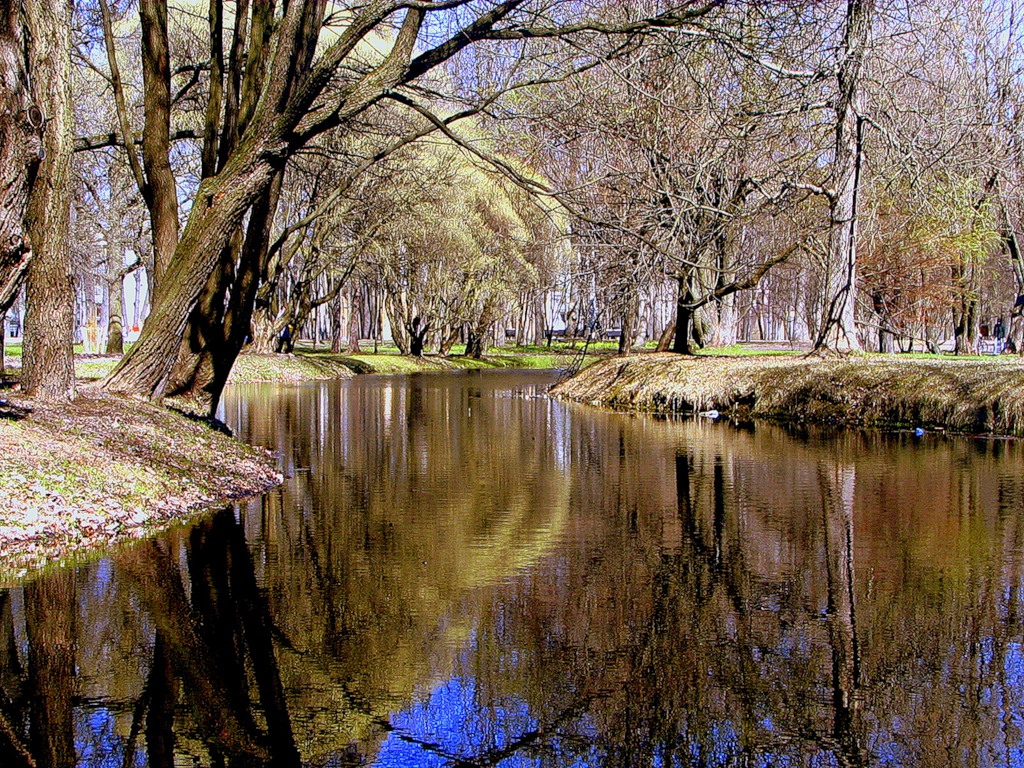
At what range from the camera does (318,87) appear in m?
11.7

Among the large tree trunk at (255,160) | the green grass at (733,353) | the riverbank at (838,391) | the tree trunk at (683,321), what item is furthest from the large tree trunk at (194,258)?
the green grass at (733,353)

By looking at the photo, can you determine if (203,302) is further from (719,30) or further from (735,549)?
(735,549)

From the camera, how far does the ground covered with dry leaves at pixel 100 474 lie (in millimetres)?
8203

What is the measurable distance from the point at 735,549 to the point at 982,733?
151 inches

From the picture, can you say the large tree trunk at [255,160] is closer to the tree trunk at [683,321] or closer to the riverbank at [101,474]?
the riverbank at [101,474]

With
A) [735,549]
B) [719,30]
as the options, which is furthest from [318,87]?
[735,549]

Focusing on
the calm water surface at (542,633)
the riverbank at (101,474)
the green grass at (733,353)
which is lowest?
the calm water surface at (542,633)

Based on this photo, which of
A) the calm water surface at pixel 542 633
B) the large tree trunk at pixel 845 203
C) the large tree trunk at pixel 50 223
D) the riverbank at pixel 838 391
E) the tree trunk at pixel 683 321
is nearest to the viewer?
the calm water surface at pixel 542 633

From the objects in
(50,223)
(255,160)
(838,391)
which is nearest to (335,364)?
(838,391)

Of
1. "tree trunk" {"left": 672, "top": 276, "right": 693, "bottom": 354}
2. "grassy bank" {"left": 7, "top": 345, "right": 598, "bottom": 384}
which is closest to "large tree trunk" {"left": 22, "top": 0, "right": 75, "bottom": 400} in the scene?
"grassy bank" {"left": 7, "top": 345, "right": 598, "bottom": 384}

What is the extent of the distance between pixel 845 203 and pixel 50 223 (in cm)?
1620

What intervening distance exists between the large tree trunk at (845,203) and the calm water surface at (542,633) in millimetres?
11271

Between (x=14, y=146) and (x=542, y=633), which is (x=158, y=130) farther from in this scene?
(x=542, y=633)

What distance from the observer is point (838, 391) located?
20.6 meters
